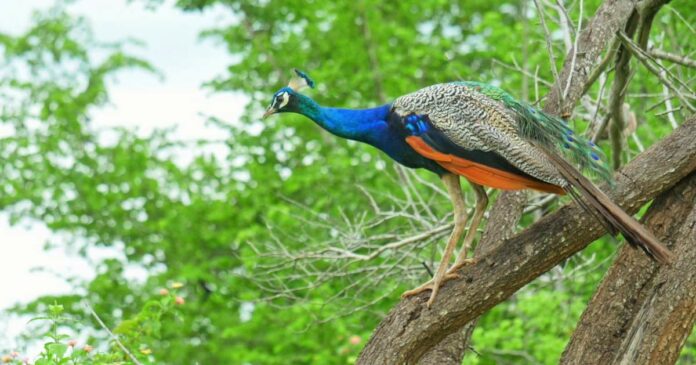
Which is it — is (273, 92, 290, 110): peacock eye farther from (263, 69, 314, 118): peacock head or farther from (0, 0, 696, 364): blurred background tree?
(0, 0, 696, 364): blurred background tree

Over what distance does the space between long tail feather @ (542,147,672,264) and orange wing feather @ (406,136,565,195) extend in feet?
0.25

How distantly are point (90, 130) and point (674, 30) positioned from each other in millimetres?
8283

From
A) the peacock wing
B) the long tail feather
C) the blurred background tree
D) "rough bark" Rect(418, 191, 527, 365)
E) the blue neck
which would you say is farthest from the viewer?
the blurred background tree

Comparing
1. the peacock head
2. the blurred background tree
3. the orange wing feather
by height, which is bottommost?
the orange wing feather

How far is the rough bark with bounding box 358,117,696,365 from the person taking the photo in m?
3.86

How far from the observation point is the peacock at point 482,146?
3715 millimetres

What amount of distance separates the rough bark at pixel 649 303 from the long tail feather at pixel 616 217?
0.20 meters

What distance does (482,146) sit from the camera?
384 centimetres

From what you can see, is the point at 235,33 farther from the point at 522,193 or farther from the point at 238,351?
the point at 522,193

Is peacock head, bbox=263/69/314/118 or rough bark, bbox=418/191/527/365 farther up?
peacock head, bbox=263/69/314/118

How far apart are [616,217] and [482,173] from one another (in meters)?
0.49

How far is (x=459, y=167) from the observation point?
12.9ft

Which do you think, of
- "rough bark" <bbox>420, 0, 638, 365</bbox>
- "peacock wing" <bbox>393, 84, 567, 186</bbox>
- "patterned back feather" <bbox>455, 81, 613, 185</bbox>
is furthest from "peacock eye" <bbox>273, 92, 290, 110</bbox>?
"rough bark" <bbox>420, 0, 638, 365</bbox>

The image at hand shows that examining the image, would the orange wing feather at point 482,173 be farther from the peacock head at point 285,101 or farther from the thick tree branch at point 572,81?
the thick tree branch at point 572,81
